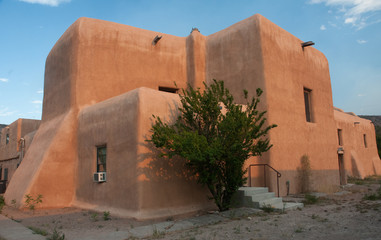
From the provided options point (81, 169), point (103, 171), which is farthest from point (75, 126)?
point (103, 171)

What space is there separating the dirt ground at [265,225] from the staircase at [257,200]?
0.54m

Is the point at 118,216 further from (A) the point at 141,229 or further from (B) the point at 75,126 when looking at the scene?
(B) the point at 75,126

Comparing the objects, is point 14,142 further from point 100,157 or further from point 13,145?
point 100,157

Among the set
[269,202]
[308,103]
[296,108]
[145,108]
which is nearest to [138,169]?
[145,108]

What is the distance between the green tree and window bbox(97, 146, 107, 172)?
7.97ft

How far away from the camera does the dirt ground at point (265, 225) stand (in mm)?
6316

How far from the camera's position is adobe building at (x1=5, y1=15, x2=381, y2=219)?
31.4 ft

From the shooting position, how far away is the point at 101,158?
11.0 metres

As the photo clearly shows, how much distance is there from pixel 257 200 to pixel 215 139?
9.05ft

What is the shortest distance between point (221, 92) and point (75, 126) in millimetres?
6640

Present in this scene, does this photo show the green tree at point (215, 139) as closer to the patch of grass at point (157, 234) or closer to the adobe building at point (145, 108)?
the adobe building at point (145, 108)

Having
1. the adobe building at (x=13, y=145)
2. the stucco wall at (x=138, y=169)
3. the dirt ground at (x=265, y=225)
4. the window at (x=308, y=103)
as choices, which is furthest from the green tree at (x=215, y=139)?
the adobe building at (x=13, y=145)

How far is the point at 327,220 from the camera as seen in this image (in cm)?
749

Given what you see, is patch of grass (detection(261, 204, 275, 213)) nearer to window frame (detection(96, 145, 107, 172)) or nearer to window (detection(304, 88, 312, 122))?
window frame (detection(96, 145, 107, 172))
